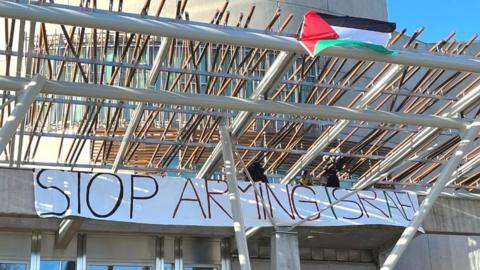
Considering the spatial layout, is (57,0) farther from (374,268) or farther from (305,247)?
(374,268)

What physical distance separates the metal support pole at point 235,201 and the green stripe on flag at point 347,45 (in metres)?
3.68

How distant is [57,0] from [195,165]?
20.5ft

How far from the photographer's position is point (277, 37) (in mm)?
12188

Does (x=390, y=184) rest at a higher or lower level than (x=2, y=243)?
higher

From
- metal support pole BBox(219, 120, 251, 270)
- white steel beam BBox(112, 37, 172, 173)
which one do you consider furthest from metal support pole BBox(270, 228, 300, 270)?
white steel beam BBox(112, 37, 172, 173)

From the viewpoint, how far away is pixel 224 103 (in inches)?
531

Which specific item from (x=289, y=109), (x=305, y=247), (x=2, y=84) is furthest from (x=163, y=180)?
(x=305, y=247)

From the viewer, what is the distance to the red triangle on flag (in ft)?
40.1

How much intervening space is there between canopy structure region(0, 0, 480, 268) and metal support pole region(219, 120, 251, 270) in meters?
0.16

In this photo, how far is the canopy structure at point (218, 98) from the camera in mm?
12219

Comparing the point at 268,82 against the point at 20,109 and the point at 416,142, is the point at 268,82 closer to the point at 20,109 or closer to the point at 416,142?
the point at 20,109

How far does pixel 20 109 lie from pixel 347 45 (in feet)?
17.5

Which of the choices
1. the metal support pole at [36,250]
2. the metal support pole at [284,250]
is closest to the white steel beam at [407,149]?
the metal support pole at [284,250]

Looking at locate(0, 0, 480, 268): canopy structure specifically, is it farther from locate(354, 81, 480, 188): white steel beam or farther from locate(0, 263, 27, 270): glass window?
locate(0, 263, 27, 270): glass window
